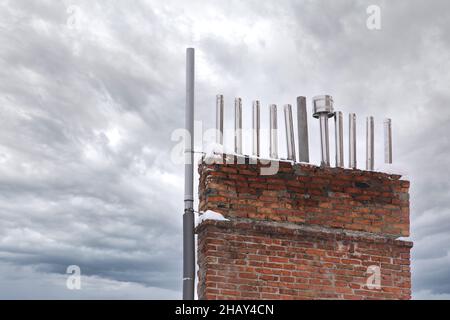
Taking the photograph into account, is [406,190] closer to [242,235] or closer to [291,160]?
[291,160]

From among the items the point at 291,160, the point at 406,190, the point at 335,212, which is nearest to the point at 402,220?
the point at 406,190

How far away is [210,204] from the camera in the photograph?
7.70 meters

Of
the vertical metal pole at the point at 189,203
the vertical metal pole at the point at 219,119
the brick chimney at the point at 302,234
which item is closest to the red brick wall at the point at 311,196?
the brick chimney at the point at 302,234

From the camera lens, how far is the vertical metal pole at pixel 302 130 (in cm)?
850

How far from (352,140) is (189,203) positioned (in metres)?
2.27

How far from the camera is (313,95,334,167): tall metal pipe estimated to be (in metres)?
8.50

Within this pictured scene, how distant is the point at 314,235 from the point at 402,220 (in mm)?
1263

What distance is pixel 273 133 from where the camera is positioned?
8305mm

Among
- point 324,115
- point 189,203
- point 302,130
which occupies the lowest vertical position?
point 189,203

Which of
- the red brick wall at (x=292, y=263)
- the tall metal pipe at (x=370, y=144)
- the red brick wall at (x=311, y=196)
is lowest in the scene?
the red brick wall at (x=292, y=263)

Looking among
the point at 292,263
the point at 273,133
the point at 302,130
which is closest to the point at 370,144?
the point at 302,130

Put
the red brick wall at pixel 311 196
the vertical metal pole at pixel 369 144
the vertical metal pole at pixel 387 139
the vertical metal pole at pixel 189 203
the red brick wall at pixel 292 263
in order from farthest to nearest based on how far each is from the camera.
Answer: the vertical metal pole at pixel 387 139 < the vertical metal pole at pixel 369 144 < the red brick wall at pixel 311 196 < the vertical metal pole at pixel 189 203 < the red brick wall at pixel 292 263

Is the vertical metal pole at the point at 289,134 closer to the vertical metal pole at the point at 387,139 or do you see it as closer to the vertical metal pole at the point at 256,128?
the vertical metal pole at the point at 256,128

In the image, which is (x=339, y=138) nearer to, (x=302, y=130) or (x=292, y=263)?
(x=302, y=130)
